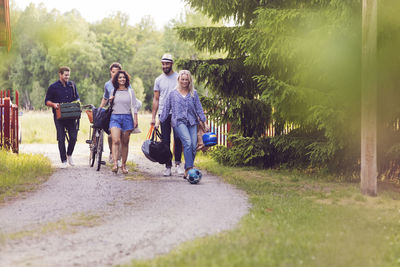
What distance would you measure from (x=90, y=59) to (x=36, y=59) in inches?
321

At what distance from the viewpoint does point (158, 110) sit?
37.1 ft

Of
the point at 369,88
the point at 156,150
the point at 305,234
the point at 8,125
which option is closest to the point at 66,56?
the point at 8,125

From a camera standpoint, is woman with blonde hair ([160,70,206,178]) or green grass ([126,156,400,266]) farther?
woman with blonde hair ([160,70,206,178])

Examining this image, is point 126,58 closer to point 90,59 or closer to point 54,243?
point 90,59

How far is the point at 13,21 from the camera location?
76.1 m

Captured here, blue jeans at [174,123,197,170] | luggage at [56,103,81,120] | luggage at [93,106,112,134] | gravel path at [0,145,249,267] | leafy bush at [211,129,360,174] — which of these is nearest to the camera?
Result: gravel path at [0,145,249,267]

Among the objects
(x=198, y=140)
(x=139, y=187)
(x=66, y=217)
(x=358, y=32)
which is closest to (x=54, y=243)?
(x=66, y=217)

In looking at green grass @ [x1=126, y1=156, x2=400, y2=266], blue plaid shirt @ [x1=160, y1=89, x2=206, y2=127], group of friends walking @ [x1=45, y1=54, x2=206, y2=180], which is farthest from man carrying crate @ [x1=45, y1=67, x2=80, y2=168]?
green grass @ [x1=126, y1=156, x2=400, y2=266]

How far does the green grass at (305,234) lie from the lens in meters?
4.86

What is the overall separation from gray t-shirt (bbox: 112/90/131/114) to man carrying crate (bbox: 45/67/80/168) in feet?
4.49

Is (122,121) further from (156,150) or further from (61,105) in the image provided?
(61,105)

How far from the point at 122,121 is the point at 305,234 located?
5988 millimetres

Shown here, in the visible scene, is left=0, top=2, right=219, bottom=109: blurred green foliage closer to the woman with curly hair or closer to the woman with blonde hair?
the woman with curly hair

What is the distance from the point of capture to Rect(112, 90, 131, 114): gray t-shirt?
10984 mm
